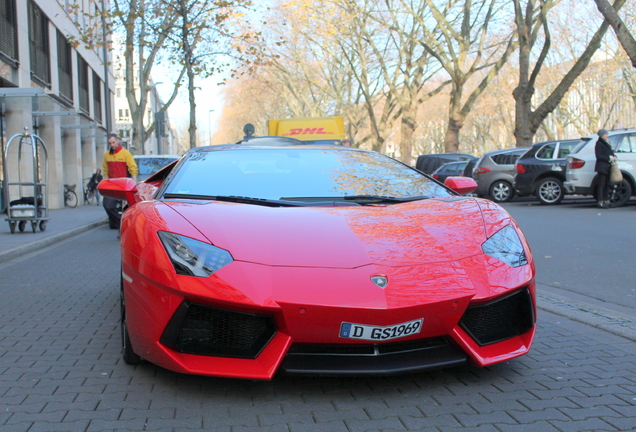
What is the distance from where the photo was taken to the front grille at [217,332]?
116 inches

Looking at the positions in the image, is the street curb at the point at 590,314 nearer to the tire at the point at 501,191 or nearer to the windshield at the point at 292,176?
the windshield at the point at 292,176

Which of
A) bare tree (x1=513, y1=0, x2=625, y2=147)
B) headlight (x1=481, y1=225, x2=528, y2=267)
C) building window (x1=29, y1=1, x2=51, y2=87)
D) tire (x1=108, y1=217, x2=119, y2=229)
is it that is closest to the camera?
headlight (x1=481, y1=225, x2=528, y2=267)

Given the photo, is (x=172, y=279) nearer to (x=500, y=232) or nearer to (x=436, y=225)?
(x=436, y=225)

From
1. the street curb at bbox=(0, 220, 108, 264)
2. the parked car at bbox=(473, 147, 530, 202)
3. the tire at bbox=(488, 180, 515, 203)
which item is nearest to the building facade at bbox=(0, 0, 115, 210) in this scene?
the street curb at bbox=(0, 220, 108, 264)

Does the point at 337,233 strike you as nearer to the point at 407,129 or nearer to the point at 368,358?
the point at 368,358

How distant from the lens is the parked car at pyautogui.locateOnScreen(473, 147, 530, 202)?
19328 millimetres

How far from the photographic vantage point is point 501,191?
1942cm

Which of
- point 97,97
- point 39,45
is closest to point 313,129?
point 39,45

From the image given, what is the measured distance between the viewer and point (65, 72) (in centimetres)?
2772

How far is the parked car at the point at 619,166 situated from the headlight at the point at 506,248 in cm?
1243

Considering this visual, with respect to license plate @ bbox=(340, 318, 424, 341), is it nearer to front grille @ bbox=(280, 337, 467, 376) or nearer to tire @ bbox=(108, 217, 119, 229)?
front grille @ bbox=(280, 337, 467, 376)

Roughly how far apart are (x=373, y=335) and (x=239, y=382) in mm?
774

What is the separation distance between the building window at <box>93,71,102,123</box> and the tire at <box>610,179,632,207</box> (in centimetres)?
2773

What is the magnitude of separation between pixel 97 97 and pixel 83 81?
4.90 m
